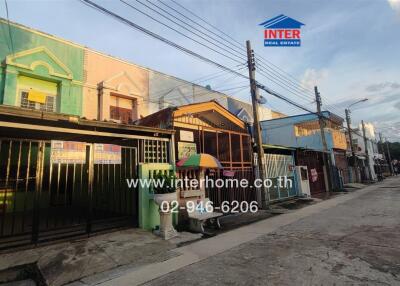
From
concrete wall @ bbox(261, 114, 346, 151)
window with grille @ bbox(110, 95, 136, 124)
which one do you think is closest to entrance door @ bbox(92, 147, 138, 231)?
window with grille @ bbox(110, 95, 136, 124)

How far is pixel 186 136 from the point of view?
34.7 ft

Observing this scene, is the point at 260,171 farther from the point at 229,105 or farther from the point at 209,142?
the point at 229,105

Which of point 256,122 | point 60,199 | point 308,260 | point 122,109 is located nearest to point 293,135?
point 256,122

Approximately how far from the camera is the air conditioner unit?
631 inches

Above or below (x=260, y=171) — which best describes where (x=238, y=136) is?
above

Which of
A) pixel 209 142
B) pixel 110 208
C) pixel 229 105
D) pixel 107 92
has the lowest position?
pixel 110 208

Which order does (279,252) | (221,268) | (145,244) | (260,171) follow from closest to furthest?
(221,268)
(279,252)
(145,244)
(260,171)

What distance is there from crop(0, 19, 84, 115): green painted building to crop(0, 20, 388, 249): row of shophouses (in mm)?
45

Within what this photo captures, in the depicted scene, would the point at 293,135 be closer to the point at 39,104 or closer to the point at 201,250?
the point at 201,250

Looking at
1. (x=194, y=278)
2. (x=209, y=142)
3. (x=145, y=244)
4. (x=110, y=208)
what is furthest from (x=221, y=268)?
(x=209, y=142)

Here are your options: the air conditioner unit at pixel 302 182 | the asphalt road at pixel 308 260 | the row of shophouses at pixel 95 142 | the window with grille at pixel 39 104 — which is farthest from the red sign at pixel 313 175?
the window with grille at pixel 39 104

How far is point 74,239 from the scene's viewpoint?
644 cm

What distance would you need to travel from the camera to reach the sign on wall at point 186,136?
1040cm

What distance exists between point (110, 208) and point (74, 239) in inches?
143
